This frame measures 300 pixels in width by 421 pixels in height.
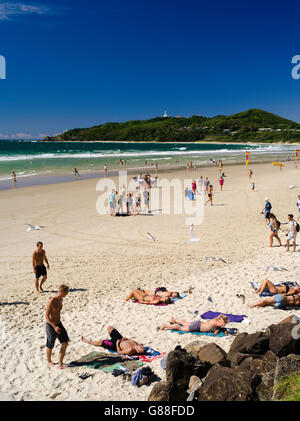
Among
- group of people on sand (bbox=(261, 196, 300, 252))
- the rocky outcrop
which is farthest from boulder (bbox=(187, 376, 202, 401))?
group of people on sand (bbox=(261, 196, 300, 252))

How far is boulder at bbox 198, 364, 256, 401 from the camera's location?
4.08 meters

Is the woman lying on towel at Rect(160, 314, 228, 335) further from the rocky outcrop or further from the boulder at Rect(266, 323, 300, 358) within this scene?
the boulder at Rect(266, 323, 300, 358)

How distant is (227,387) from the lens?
4.18 metres

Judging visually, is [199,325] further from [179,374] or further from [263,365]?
[263,365]

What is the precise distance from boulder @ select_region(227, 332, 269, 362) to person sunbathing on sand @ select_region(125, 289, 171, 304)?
277 centimetres

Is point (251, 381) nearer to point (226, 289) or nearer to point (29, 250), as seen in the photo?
point (226, 289)

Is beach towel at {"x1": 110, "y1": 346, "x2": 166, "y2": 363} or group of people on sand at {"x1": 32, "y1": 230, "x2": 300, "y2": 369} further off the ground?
group of people on sand at {"x1": 32, "y1": 230, "x2": 300, "y2": 369}

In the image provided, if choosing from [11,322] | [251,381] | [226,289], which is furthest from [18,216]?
[251,381]

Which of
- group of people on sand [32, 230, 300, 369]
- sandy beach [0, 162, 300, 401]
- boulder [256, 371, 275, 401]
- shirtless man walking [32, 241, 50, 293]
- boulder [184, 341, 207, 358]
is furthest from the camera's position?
shirtless man walking [32, 241, 50, 293]

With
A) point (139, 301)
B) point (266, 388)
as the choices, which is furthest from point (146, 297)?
point (266, 388)

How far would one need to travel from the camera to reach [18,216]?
18188mm

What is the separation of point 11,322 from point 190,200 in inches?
630

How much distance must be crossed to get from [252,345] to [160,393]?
155 cm
